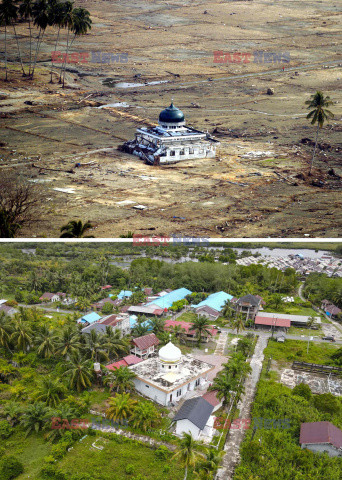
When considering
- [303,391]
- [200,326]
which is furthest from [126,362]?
[303,391]

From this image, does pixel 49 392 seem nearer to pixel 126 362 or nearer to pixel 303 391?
pixel 126 362

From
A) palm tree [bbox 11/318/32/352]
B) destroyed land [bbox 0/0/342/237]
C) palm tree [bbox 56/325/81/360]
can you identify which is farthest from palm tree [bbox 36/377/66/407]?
destroyed land [bbox 0/0/342/237]

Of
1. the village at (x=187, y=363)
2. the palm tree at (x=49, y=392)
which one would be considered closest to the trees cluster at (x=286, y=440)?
the village at (x=187, y=363)

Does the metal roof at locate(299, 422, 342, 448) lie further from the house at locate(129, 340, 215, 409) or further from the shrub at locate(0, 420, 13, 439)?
the shrub at locate(0, 420, 13, 439)

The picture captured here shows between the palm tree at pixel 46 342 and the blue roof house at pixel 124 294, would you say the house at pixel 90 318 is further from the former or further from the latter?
the blue roof house at pixel 124 294

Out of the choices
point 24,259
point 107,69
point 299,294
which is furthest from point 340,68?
point 24,259

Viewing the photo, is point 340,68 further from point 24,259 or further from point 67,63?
point 24,259
